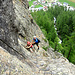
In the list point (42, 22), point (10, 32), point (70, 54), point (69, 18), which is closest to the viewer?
point (10, 32)

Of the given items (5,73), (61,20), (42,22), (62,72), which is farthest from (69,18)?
(5,73)

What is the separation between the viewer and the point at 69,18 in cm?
5506

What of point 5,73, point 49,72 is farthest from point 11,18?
point 49,72

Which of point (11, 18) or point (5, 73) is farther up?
point (11, 18)

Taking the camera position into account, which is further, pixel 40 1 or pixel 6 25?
pixel 40 1

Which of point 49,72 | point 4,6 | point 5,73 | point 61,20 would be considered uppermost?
point 4,6

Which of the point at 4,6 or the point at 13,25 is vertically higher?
the point at 4,6

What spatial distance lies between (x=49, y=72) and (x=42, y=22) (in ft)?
141

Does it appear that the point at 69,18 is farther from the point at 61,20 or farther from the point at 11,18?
the point at 11,18

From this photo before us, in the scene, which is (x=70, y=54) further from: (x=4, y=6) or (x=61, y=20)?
(x=61, y=20)

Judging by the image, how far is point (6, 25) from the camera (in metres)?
6.43

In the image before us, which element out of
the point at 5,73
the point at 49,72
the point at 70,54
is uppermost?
the point at 5,73

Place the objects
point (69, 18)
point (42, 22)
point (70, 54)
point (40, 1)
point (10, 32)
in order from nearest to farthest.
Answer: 1. point (10, 32)
2. point (70, 54)
3. point (42, 22)
4. point (69, 18)
5. point (40, 1)

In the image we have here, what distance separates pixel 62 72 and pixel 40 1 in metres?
209
